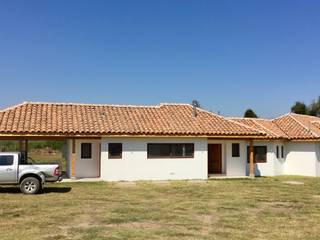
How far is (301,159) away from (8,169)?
68.0 ft

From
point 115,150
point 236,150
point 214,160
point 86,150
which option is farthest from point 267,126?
point 86,150

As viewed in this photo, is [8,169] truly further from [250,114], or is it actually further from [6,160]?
[250,114]

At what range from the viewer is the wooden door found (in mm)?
28734

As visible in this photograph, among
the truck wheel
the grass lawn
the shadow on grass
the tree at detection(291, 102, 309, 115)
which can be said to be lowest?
the grass lawn

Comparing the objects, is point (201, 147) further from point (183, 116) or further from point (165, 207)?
point (165, 207)

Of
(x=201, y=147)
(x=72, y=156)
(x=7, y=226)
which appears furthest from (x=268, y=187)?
(x=7, y=226)

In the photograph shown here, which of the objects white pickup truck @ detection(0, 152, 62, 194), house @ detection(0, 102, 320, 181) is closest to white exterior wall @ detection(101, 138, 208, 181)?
house @ detection(0, 102, 320, 181)

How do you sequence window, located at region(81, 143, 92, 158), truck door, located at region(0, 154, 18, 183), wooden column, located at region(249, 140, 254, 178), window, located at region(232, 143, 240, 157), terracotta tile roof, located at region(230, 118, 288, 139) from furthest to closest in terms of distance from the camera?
terracotta tile roof, located at region(230, 118, 288, 139) → window, located at region(232, 143, 240, 157) → wooden column, located at region(249, 140, 254, 178) → window, located at region(81, 143, 92, 158) → truck door, located at region(0, 154, 18, 183)

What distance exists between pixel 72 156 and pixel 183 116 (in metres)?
7.92

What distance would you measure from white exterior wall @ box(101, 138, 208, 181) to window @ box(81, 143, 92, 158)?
63.0 inches

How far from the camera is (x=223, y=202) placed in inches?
633

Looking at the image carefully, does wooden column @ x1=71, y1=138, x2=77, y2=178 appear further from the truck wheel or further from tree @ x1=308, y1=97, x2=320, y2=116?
tree @ x1=308, y1=97, x2=320, y2=116

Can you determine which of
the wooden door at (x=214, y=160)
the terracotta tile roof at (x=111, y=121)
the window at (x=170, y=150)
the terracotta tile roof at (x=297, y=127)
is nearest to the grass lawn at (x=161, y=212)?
Result: the terracotta tile roof at (x=111, y=121)

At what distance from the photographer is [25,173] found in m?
18.0
